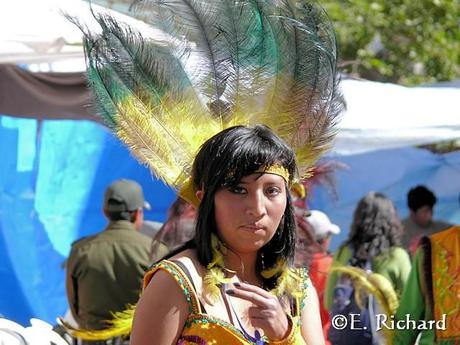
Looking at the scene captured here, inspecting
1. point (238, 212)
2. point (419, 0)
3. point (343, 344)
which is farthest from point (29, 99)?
point (419, 0)

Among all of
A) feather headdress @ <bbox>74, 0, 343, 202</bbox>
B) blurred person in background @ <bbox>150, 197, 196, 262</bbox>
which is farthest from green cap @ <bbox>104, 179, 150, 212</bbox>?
feather headdress @ <bbox>74, 0, 343, 202</bbox>

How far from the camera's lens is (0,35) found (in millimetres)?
5418

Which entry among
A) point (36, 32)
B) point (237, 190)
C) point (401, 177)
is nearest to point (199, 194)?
point (237, 190)

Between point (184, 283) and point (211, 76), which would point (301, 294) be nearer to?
point (184, 283)

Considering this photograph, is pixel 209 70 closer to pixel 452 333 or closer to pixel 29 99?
pixel 452 333

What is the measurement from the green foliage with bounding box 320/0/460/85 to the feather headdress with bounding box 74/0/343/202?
37.1 ft

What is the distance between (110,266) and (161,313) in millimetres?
3791

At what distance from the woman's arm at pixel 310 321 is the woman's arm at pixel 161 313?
408mm

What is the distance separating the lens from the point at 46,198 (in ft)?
24.2

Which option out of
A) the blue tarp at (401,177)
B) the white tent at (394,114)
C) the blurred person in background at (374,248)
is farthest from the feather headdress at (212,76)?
the blue tarp at (401,177)

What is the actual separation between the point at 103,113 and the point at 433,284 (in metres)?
1.48

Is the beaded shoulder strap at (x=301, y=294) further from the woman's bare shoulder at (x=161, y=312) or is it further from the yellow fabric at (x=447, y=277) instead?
the yellow fabric at (x=447, y=277)

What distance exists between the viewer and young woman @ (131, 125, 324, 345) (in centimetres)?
267

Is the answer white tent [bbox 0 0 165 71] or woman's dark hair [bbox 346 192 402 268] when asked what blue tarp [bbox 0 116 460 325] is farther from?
woman's dark hair [bbox 346 192 402 268]
